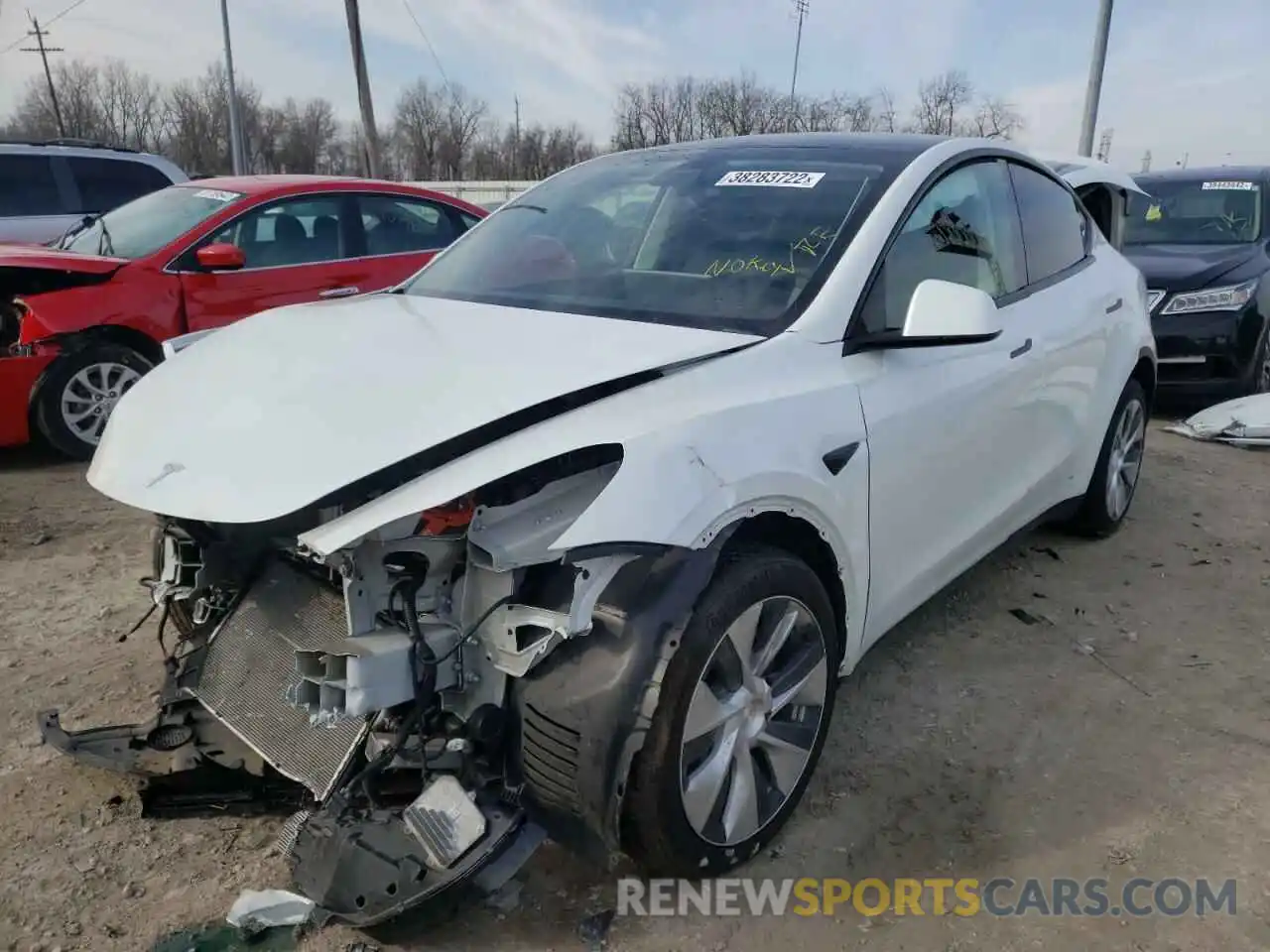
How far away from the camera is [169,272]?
6.05 metres

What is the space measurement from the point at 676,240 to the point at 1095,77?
13.3m

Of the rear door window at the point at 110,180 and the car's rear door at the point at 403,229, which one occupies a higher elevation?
the rear door window at the point at 110,180

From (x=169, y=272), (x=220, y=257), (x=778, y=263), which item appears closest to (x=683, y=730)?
(x=778, y=263)

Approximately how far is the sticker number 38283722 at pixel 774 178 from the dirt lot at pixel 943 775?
1.65m

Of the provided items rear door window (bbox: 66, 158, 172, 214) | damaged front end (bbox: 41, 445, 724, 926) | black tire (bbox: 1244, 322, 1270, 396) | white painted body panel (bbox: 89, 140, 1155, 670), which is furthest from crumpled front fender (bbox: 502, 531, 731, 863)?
rear door window (bbox: 66, 158, 172, 214)

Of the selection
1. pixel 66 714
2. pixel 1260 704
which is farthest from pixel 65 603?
pixel 1260 704

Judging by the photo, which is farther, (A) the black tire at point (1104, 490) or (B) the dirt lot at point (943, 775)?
(A) the black tire at point (1104, 490)

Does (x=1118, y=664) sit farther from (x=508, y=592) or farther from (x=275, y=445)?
(x=275, y=445)

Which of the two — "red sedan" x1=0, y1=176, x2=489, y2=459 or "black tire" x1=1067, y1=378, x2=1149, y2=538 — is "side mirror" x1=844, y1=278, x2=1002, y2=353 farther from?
"red sedan" x1=0, y1=176, x2=489, y2=459

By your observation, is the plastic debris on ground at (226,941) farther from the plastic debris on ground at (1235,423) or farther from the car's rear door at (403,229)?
the plastic debris on ground at (1235,423)

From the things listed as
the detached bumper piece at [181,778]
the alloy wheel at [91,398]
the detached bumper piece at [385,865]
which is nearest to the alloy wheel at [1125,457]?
the detached bumper piece at [385,865]

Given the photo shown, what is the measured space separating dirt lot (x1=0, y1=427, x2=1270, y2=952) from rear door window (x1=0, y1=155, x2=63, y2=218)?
533 centimetres

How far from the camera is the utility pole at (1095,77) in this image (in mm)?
13570

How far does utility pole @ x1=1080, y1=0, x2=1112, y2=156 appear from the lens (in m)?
13.6
